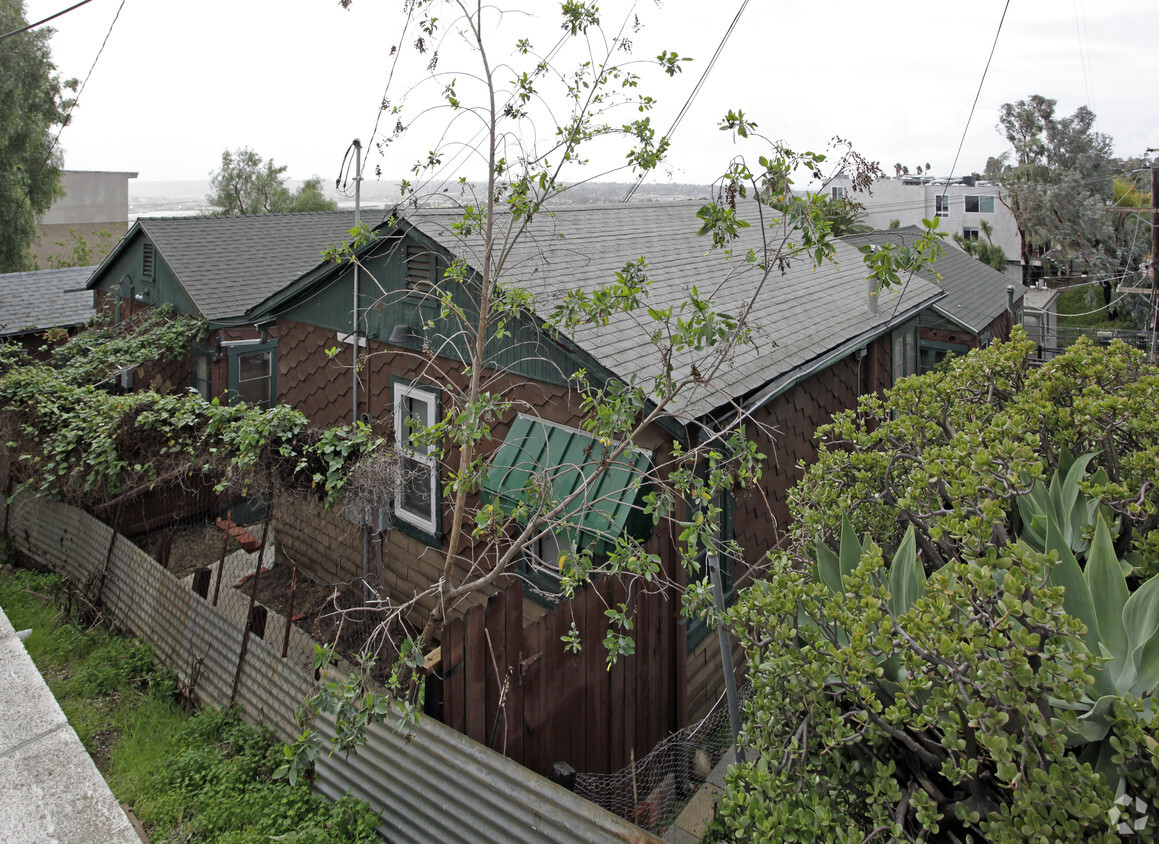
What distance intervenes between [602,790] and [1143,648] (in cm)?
343

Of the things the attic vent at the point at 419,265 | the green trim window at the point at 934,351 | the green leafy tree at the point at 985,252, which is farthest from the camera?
the green leafy tree at the point at 985,252

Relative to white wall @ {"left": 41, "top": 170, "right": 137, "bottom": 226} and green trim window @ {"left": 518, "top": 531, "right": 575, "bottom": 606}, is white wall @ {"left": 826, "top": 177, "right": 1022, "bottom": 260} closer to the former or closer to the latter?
white wall @ {"left": 41, "top": 170, "right": 137, "bottom": 226}

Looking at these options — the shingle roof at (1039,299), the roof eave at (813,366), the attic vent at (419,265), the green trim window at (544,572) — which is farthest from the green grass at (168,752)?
the shingle roof at (1039,299)

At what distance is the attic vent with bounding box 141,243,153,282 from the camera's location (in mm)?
15719

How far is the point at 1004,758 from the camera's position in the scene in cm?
233

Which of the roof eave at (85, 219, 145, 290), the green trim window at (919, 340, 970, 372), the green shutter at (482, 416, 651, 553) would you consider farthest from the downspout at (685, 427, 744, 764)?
the green trim window at (919, 340, 970, 372)

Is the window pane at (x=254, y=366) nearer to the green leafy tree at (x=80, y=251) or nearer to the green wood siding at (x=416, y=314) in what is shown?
the green wood siding at (x=416, y=314)

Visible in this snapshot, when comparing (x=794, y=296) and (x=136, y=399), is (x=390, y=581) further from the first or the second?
(x=794, y=296)

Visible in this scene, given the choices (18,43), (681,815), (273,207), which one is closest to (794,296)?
(681,815)

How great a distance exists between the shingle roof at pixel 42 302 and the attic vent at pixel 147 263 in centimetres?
196

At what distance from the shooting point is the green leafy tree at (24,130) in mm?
24594

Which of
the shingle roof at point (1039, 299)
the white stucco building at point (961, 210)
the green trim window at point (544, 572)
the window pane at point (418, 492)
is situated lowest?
the green trim window at point (544, 572)

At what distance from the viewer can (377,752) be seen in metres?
4.46

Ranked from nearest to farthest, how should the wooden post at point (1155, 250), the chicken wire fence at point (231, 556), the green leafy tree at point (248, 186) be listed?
the chicken wire fence at point (231, 556) < the wooden post at point (1155, 250) < the green leafy tree at point (248, 186)
